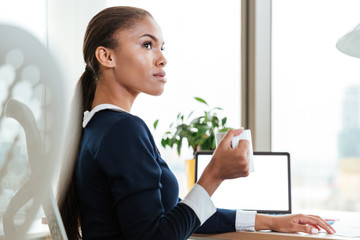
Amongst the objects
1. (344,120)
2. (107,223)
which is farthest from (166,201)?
(344,120)

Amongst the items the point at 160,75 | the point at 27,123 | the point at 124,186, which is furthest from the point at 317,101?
the point at 27,123

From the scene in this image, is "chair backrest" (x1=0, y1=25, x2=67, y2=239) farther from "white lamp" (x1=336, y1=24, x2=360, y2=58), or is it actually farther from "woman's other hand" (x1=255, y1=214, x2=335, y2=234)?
"white lamp" (x1=336, y1=24, x2=360, y2=58)

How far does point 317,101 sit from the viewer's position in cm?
213

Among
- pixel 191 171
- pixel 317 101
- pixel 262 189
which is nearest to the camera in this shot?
pixel 262 189

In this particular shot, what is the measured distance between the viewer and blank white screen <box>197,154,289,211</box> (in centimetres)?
167

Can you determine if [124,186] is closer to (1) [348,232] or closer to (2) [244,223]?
(2) [244,223]

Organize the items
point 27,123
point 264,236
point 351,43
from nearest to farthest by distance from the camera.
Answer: point 27,123
point 264,236
point 351,43

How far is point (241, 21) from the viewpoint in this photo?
2193 mm

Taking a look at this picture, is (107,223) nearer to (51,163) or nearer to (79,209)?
(79,209)

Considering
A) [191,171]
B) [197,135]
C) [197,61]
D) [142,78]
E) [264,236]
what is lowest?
[264,236]

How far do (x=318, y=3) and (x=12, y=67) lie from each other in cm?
209

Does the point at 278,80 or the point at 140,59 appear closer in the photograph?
the point at 140,59

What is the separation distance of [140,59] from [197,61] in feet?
4.31

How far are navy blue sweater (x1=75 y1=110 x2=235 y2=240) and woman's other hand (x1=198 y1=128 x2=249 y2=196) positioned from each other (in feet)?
0.26
